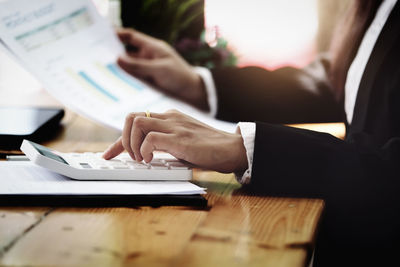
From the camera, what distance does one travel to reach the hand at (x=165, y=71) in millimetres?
1461

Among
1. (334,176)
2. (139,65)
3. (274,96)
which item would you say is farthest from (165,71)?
(334,176)

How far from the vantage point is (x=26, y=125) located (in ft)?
3.51

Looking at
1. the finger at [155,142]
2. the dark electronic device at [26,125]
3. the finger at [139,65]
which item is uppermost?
the finger at [155,142]

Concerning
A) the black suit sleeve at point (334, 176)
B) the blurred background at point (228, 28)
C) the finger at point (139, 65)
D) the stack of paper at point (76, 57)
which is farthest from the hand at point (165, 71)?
the black suit sleeve at point (334, 176)

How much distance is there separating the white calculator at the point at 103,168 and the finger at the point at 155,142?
2 centimetres

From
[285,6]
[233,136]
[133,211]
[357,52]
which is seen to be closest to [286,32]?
[285,6]

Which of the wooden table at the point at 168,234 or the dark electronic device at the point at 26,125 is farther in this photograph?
the dark electronic device at the point at 26,125

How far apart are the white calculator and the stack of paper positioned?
0.95 feet

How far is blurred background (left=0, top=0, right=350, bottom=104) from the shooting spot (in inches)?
71.2

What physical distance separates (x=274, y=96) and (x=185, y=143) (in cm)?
75

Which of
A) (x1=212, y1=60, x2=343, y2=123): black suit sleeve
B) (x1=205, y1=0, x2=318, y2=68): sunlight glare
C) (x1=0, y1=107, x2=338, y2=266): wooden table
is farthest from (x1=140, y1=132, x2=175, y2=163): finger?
(x1=205, y1=0, x2=318, y2=68): sunlight glare

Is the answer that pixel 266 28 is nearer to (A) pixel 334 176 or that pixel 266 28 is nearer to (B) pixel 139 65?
(B) pixel 139 65

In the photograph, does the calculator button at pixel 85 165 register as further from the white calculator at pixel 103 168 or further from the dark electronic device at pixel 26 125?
the dark electronic device at pixel 26 125

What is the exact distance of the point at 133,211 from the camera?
663 mm
